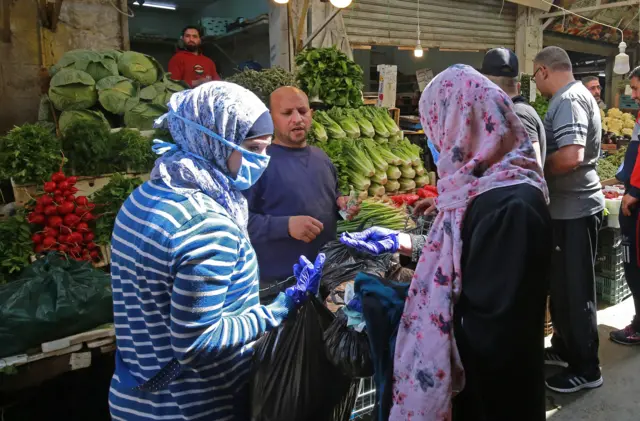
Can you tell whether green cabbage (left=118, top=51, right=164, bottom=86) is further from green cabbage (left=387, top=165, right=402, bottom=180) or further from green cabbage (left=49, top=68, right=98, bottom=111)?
green cabbage (left=387, top=165, right=402, bottom=180)

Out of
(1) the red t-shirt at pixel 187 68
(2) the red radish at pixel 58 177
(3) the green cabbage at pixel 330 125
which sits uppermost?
(1) the red t-shirt at pixel 187 68

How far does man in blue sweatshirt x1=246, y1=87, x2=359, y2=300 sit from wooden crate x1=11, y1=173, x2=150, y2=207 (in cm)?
171

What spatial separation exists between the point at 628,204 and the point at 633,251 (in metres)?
0.41

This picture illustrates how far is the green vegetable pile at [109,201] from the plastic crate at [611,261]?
181 inches

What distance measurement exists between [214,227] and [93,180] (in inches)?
123

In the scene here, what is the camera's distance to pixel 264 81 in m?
4.71

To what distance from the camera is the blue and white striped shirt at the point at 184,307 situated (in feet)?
4.48

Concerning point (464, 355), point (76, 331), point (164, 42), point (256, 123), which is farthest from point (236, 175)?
point (164, 42)

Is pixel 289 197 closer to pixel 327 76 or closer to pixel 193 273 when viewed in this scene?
pixel 193 273

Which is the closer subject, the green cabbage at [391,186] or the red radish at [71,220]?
the red radish at [71,220]

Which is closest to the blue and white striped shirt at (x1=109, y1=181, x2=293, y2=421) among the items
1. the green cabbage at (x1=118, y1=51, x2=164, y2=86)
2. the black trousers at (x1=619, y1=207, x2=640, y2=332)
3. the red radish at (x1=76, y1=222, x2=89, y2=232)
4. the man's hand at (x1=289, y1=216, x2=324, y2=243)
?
the man's hand at (x1=289, y1=216, x2=324, y2=243)

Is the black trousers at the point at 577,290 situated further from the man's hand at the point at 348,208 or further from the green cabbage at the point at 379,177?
the green cabbage at the point at 379,177

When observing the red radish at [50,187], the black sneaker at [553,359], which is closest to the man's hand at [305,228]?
the red radish at [50,187]

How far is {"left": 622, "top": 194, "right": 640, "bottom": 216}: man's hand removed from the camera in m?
4.12
